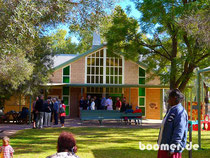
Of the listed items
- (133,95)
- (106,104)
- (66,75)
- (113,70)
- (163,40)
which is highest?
(163,40)

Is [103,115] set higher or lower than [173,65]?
lower

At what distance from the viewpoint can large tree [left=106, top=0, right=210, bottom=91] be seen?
1873 cm

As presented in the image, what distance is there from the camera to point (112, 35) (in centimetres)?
2155

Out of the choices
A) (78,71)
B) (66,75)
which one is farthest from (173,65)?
(66,75)

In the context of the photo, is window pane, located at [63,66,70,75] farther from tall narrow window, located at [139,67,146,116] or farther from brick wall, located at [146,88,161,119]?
brick wall, located at [146,88,161,119]

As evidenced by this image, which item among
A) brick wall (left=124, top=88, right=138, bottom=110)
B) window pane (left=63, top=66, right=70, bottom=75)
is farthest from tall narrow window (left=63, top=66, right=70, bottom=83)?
brick wall (left=124, top=88, right=138, bottom=110)

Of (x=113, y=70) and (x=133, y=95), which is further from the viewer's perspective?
(x=133, y=95)

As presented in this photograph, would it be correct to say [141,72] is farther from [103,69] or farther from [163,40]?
[163,40]

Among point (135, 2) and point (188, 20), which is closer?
point (188, 20)

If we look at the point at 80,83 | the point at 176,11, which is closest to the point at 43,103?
the point at 176,11

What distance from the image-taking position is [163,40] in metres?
22.9

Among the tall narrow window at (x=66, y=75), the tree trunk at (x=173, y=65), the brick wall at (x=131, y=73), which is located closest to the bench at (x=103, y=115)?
the tree trunk at (x=173, y=65)

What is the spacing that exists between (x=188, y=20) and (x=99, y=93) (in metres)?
18.4

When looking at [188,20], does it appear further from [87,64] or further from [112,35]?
[87,64]
